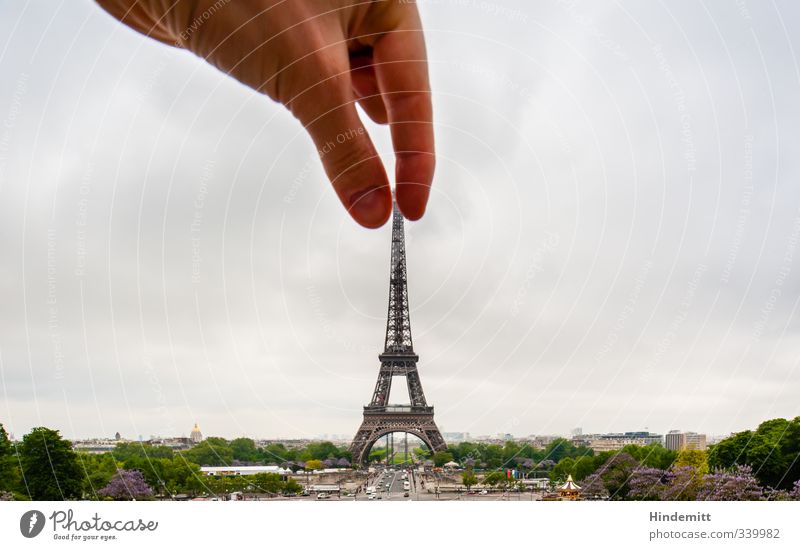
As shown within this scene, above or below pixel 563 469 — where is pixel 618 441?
above

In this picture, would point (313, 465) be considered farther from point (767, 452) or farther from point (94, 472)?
point (767, 452)

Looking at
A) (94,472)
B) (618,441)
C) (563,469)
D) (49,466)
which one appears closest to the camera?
(49,466)

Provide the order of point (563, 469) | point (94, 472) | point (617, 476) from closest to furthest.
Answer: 1. point (94, 472)
2. point (617, 476)
3. point (563, 469)

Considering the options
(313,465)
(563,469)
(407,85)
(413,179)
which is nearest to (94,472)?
(313,465)

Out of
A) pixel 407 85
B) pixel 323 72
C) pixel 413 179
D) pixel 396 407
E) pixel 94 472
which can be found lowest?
pixel 94 472

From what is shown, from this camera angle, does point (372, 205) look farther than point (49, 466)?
No

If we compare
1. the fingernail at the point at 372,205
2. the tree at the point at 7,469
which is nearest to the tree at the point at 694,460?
the tree at the point at 7,469

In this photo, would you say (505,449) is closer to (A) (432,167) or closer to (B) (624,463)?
(B) (624,463)

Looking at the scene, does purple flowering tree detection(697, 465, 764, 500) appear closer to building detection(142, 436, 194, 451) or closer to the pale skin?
building detection(142, 436, 194, 451)
